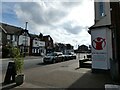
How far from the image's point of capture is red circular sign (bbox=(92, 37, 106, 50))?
1447 centimetres

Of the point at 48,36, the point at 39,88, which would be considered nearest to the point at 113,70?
the point at 39,88

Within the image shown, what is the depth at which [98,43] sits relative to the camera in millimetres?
14773

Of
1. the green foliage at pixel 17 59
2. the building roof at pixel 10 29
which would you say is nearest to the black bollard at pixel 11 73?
A: the green foliage at pixel 17 59

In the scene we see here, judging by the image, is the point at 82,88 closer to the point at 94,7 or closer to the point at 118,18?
the point at 118,18

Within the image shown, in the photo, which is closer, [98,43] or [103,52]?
[103,52]

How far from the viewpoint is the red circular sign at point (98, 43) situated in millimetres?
14469

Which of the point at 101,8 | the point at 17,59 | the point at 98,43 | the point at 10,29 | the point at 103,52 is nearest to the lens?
the point at 17,59

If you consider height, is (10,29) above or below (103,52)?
above

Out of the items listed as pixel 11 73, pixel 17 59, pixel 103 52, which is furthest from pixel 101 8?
pixel 11 73

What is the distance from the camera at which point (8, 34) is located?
48312mm

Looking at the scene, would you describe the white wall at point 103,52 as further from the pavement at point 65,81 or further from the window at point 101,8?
the window at point 101,8

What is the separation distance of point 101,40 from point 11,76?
8272 millimetres

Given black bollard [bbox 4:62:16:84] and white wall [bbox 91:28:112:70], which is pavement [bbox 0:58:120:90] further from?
white wall [bbox 91:28:112:70]

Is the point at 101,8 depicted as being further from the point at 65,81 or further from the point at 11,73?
the point at 11,73
